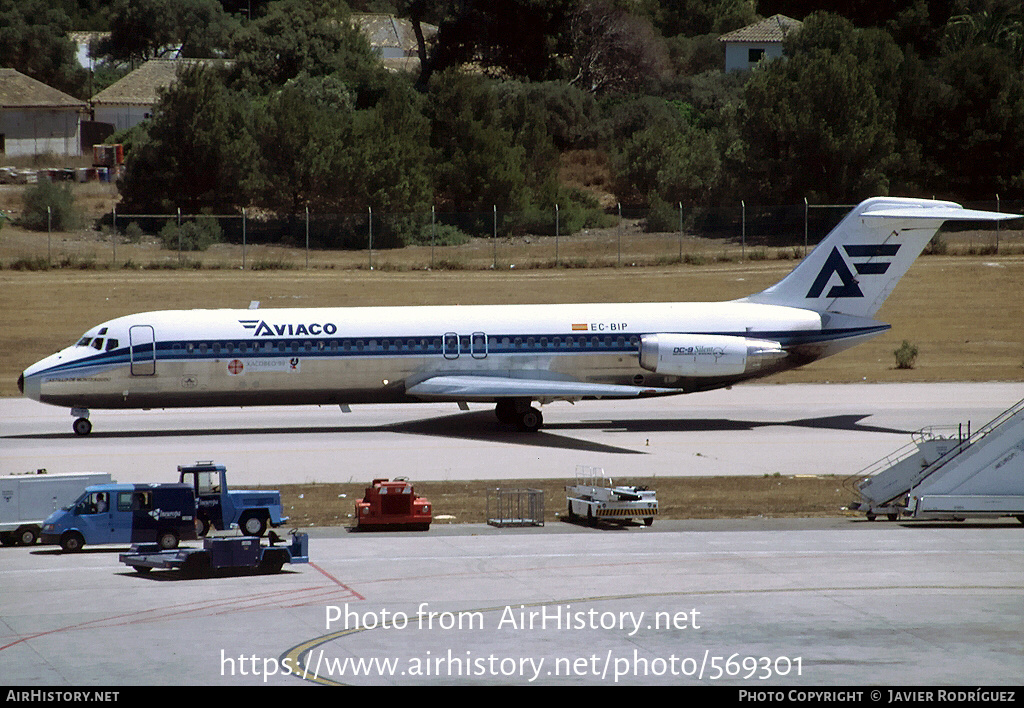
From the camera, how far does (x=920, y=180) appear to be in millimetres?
74688

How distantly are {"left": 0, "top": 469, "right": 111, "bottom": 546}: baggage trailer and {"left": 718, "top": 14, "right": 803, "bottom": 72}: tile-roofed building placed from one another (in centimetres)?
8307

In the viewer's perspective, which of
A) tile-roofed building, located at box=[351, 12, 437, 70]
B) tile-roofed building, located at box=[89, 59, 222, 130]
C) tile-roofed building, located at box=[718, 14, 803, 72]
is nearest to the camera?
tile-roofed building, located at box=[89, 59, 222, 130]

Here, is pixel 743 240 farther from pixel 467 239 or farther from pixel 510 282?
pixel 467 239

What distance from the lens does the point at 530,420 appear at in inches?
1411

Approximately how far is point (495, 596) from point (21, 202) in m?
60.1

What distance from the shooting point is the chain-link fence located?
210 ft

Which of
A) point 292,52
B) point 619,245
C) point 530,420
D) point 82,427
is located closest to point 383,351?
point 530,420

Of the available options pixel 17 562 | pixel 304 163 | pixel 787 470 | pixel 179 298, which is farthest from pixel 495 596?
pixel 304 163

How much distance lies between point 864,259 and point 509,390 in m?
11.2

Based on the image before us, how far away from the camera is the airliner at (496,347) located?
34688 mm

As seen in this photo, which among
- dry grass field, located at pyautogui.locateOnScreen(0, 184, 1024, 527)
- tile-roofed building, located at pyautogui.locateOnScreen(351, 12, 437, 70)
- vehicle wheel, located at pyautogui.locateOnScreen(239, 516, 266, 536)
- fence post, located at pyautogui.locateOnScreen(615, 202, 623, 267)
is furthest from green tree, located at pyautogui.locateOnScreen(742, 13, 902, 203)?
tile-roofed building, located at pyautogui.locateOnScreen(351, 12, 437, 70)

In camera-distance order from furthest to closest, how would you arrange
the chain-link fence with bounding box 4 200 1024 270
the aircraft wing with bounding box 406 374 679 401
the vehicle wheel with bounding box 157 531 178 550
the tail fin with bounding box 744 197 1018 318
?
the chain-link fence with bounding box 4 200 1024 270
the tail fin with bounding box 744 197 1018 318
the aircraft wing with bounding box 406 374 679 401
the vehicle wheel with bounding box 157 531 178 550

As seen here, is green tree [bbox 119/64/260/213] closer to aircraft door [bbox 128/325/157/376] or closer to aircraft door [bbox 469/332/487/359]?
aircraft door [bbox 128/325/157/376]

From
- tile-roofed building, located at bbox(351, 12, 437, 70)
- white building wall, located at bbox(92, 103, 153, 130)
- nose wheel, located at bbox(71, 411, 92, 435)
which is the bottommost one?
nose wheel, located at bbox(71, 411, 92, 435)
